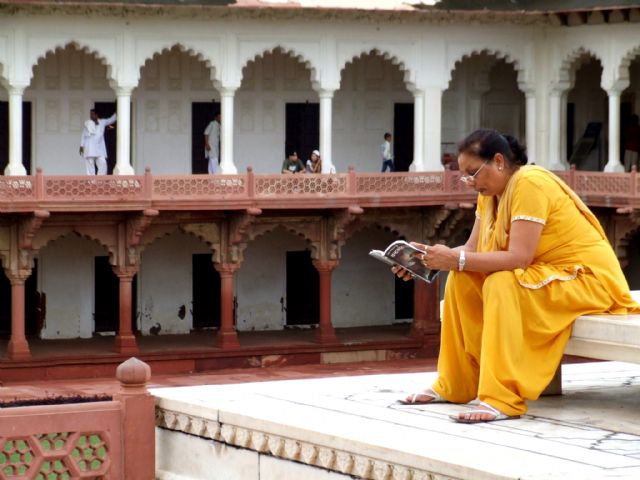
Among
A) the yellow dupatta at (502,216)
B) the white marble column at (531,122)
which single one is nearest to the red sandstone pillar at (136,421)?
the yellow dupatta at (502,216)

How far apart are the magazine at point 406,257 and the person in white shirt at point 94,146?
18055 millimetres

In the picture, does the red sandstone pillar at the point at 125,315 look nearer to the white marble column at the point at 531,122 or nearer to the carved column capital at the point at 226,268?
the carved column capital at the point at 226,268

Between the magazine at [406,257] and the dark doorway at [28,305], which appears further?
the dark doorway at [28,305]

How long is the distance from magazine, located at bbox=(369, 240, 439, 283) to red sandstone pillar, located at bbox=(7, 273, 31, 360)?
17.0 metres

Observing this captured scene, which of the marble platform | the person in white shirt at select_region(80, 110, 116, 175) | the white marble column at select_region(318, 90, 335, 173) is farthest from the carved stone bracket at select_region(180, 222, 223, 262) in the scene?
the marble platform

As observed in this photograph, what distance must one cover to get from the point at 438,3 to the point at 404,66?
4.06 feet

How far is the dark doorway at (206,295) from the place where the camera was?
2925 cm

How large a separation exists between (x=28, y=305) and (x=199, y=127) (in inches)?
137

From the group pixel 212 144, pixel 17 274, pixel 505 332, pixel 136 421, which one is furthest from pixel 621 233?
pixel 505 332

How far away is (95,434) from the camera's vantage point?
9.78 m

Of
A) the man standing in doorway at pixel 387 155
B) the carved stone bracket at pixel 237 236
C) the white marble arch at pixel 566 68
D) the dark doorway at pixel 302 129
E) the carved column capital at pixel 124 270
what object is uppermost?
the white marble arch at pixel 566 68

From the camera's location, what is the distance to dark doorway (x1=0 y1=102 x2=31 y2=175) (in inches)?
1087

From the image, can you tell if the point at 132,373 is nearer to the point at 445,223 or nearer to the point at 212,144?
the point at 212,144

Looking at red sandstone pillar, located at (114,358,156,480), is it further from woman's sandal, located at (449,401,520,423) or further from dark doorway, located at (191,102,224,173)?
dark doorway, located at (191,102,224,173)
